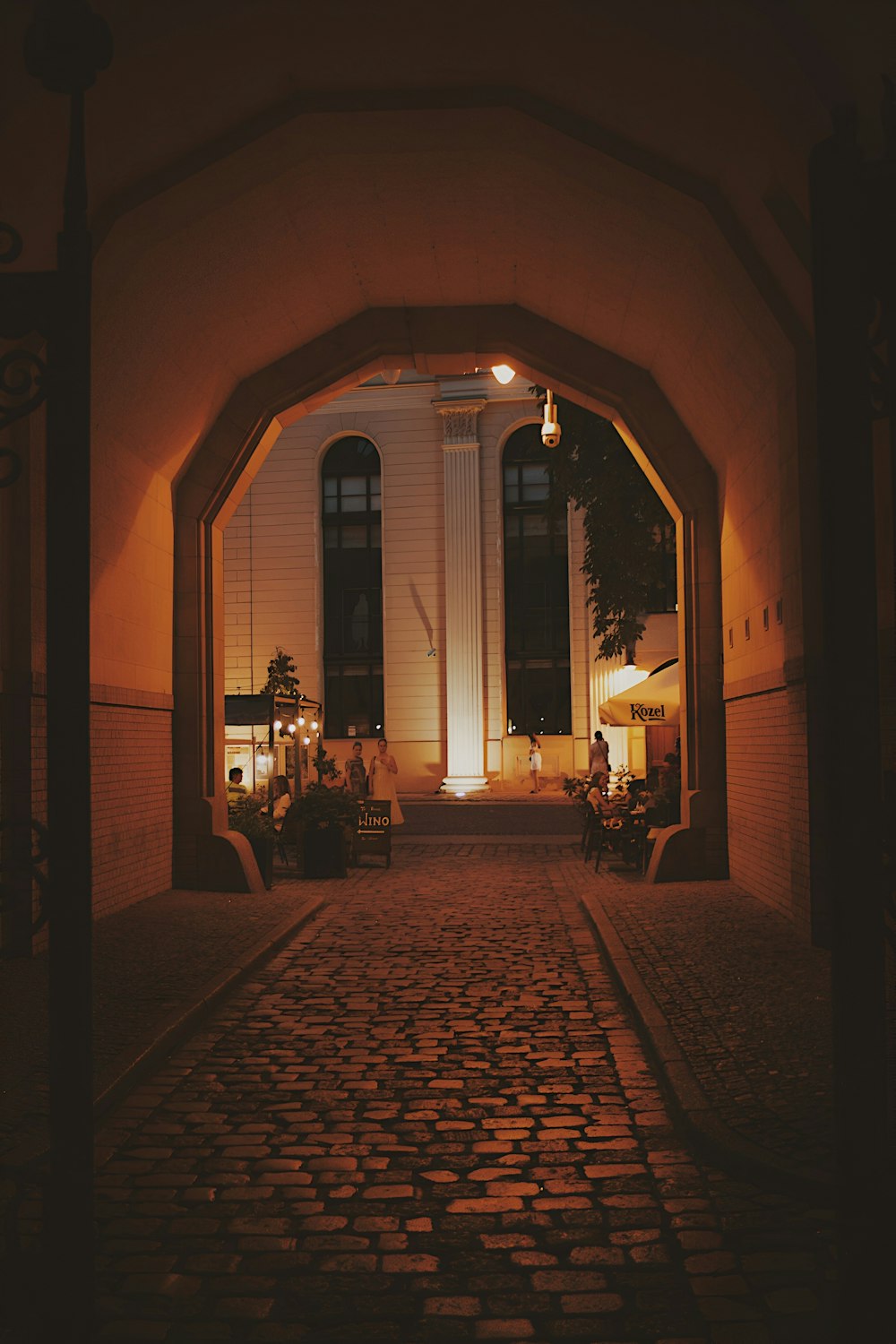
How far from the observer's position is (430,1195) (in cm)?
486

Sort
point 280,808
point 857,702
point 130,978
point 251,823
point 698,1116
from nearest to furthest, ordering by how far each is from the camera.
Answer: point 857,702 → point 698,1116 → point 130,978 → point 251,823 → point 280,808

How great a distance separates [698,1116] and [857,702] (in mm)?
2695

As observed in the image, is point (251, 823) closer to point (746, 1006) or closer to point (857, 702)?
point (746, 1006)

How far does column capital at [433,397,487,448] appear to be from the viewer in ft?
126

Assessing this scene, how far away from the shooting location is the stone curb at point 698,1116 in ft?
15.3

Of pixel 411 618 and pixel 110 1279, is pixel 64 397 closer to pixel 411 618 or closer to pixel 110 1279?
pixel 110 1279

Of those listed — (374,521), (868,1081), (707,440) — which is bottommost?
(868,1081)

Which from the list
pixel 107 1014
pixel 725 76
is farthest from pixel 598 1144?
pixel 725 76

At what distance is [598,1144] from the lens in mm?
5500

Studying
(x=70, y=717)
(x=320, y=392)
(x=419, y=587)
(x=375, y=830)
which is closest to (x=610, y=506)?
(x=320, y=392)

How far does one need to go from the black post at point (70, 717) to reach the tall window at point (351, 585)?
118ft

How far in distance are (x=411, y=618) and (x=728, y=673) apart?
83.8 ft

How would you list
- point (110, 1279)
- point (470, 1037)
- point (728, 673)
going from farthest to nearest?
point (728, 673)
point (470, 1037)
point (110, 1279)

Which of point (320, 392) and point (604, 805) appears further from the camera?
point (604, 805)
